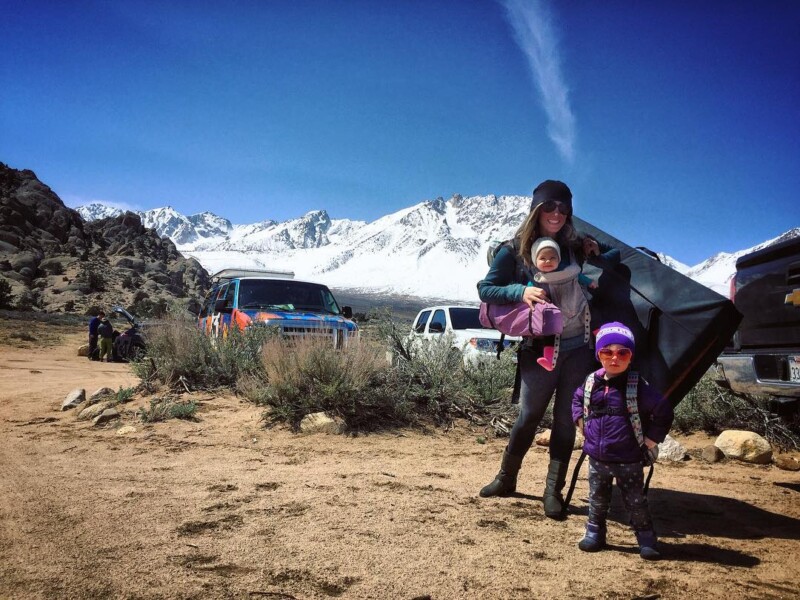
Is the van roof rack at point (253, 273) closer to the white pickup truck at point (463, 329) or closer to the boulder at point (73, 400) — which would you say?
the white pickup truck at point (463, 329)

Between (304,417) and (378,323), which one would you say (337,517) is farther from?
(378,323)

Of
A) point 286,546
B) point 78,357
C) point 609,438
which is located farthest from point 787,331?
point 78,357

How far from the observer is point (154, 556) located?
2250 millimetres

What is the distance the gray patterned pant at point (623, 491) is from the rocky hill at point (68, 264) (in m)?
29.4

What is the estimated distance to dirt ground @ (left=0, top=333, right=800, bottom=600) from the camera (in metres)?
2.09

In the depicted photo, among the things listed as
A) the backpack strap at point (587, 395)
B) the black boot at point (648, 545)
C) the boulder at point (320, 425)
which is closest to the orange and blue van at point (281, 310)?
the boulder at point (320, 425)

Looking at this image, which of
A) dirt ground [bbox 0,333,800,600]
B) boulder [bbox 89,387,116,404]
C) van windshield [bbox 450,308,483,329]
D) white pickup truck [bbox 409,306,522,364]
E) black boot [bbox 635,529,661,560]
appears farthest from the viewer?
van windshield [bbox 450,308,483,329]

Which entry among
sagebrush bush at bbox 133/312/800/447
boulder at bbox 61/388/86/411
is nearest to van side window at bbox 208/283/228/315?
sagebrush bush at bbox 133/312/800/447

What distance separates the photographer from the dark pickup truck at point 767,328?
3.49 m

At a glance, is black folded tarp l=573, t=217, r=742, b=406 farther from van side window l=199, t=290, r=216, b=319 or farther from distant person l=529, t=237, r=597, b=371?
van side window l=199, t=290, r=216, b=319

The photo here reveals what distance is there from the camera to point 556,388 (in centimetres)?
303

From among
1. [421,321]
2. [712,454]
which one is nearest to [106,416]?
[712,454]

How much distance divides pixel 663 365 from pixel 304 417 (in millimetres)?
3671

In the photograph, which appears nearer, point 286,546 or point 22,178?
point 286,546
